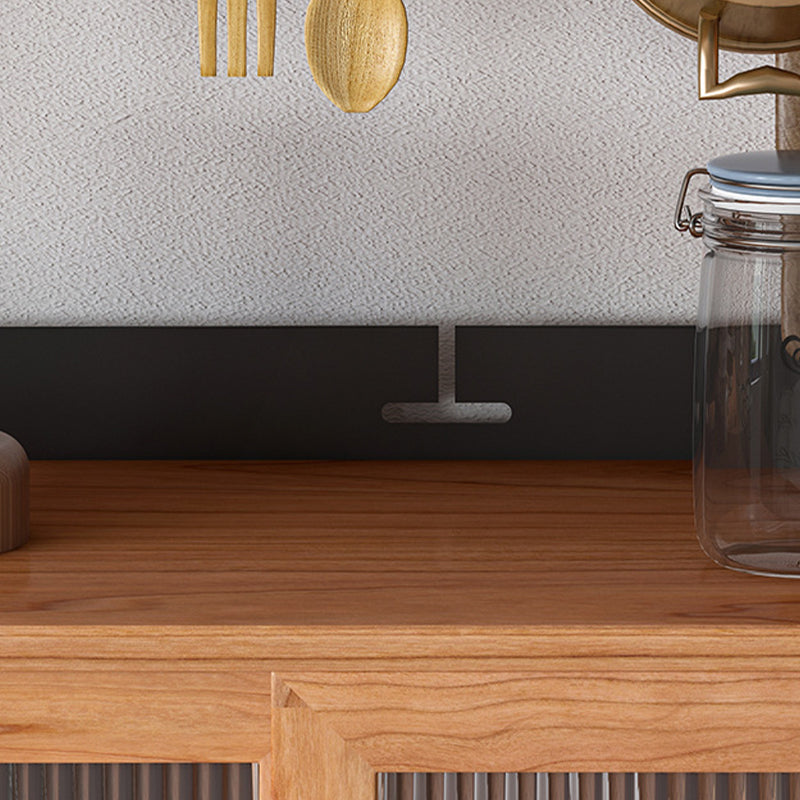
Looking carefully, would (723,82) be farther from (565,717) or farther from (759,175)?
(565,717)

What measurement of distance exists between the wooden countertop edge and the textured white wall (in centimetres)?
45

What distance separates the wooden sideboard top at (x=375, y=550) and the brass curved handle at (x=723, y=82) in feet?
1.03

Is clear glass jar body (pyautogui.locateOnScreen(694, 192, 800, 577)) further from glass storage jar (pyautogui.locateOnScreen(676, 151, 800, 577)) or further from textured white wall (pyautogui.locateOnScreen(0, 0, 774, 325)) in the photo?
textured white wall (pyautogui.locateOnScreen(0, 0, 774, 325))

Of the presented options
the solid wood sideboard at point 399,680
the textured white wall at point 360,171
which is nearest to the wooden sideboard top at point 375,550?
the solid wood sideboard at point 399,680

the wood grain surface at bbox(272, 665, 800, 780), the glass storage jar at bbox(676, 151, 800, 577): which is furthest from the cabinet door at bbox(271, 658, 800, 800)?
the glass storage jar at bbox(676, 151, 800, 577)

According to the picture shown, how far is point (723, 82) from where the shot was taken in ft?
2.64

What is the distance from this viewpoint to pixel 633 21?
1.00m

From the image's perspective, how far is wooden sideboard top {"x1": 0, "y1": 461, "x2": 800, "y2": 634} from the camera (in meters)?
0.66

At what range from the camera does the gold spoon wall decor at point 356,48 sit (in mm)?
905

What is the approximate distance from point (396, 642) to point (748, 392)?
30 centimetres

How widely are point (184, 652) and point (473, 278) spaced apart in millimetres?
506

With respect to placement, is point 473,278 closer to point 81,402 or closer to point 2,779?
point 81,402

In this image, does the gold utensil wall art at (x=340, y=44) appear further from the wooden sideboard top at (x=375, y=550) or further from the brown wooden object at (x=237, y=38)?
the wooden sideboard top at (x=375, y=550)

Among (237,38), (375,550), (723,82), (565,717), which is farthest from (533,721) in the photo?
(237,38)
